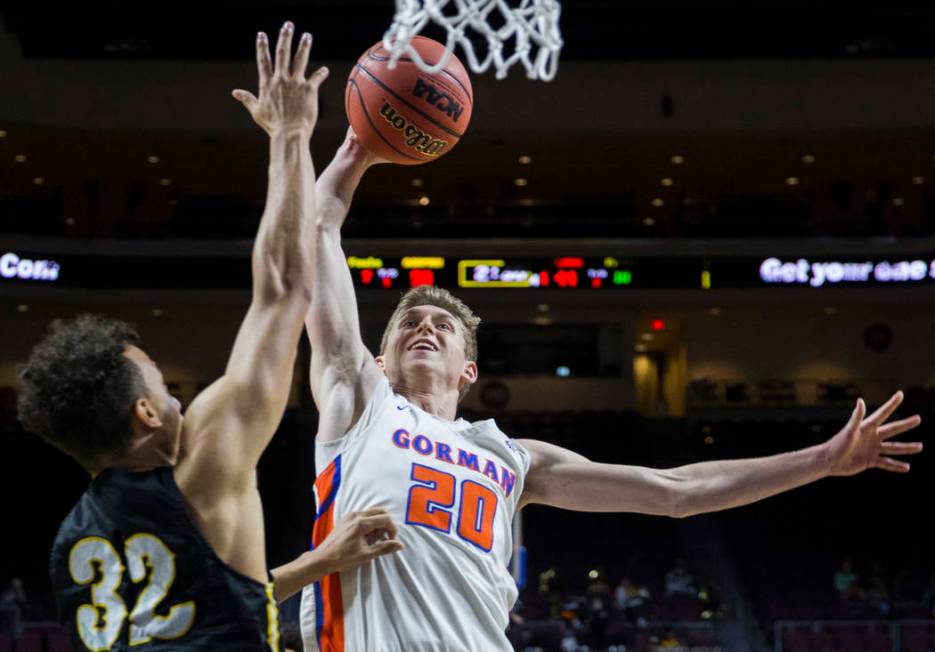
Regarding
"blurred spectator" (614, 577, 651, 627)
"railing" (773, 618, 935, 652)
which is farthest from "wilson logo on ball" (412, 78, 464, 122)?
"railing" (773, 618, 935, 652)

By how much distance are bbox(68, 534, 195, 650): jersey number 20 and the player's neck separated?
1.46m

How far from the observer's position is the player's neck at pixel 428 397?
12.4 ft

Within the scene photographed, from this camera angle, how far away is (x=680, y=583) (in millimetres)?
15133

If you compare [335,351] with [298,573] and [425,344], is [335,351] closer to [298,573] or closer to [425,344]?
[425,344]

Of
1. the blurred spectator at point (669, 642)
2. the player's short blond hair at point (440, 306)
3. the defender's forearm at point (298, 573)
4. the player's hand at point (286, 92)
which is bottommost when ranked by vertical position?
the blurred spectator at point (669, 642)

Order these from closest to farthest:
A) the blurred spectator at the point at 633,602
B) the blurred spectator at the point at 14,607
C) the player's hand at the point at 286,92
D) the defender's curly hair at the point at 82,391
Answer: the defender's curly hair at the point at 82,391, the player's hand at the point at 286,92, the blurred spectator at the point at 14,607, the blurred spectator at the point at 633,602

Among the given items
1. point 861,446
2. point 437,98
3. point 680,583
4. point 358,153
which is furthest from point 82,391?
point 680,583

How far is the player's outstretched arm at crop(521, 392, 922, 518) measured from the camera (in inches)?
143

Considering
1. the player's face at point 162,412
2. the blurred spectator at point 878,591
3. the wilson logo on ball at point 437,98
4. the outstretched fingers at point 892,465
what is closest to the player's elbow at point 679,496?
the outstretched fingers at point 892,465

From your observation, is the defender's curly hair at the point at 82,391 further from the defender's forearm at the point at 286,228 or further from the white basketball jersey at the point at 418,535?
the white basketball jersey at the point at 418,535

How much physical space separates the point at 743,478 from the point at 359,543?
1223 millimetres

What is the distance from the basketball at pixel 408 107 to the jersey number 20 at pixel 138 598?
6.14 feet

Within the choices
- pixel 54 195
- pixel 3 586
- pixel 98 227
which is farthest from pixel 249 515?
pixel 54 195

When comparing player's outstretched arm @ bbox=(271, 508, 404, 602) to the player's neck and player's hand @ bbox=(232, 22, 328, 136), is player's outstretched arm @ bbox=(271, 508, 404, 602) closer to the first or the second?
the player's neck
